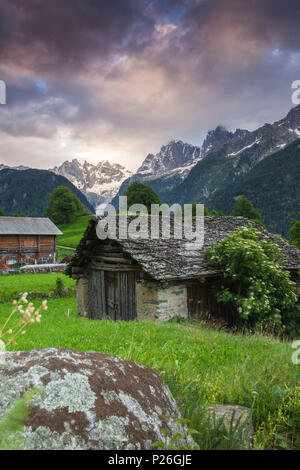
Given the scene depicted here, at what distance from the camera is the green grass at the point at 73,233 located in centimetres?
5775

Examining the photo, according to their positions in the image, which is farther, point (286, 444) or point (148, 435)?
point (286, 444)

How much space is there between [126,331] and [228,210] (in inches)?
4910

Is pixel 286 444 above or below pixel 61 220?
below

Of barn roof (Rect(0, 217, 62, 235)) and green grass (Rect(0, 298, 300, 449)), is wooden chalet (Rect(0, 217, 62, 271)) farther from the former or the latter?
green grass (Rect(0, 298, 300, 449))

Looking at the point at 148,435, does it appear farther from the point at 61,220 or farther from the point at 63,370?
the point at 61,220

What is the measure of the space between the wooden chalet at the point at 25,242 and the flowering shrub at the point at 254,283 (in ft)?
118

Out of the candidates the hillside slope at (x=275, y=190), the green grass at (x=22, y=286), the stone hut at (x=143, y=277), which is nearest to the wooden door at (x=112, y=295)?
the stone hut at (x=143, y=277)

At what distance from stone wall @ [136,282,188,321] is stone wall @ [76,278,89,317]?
4601 millimetres

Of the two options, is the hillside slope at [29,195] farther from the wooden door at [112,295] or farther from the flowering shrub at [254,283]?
the flowering shrub at [254,283]

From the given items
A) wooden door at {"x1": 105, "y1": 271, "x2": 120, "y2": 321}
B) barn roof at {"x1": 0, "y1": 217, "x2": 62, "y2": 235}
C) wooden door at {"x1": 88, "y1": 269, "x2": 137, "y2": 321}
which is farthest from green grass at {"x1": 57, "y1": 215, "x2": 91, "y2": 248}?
wooden door at {"x1": 105, "y1": 271, "x2": 120, "y2": 321}

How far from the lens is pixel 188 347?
5676 millimetres

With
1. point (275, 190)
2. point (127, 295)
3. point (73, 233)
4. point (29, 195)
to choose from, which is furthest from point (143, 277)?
point (29, 195)

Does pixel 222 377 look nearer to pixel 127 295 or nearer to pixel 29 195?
pixel 127 295
